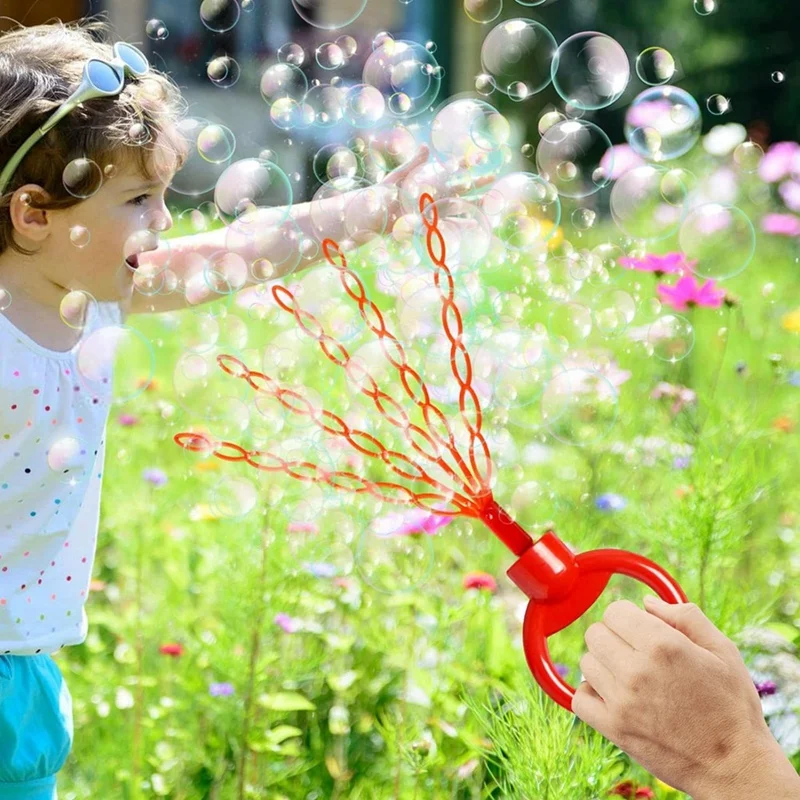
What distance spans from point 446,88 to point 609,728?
5.71m

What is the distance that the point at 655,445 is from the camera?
2.23m

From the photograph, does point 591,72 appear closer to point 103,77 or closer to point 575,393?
point 575,393

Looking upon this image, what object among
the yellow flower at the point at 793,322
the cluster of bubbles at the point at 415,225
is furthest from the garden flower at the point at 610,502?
the yellow flower at the point at 793,322

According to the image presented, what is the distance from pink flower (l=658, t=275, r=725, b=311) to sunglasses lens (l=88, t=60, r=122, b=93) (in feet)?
3.35

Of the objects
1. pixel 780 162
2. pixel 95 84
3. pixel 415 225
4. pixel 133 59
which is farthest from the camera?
pixel 780 162

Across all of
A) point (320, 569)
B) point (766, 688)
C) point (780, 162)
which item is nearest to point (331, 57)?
point (320, 569)

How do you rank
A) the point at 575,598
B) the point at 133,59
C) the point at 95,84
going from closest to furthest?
the point at 575,598 < the point at 95,84 < the point at 133,59

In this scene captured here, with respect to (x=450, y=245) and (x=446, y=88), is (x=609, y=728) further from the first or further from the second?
(x=446, y=88)

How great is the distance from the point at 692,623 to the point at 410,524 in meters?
0.74

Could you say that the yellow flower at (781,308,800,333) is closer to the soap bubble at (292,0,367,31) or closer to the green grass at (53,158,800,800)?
the green grass at (53,158,800,800)

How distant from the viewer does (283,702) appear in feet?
5.83

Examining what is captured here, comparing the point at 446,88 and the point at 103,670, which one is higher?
the point at 103,670

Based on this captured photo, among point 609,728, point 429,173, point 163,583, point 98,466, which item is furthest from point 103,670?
point 609,728

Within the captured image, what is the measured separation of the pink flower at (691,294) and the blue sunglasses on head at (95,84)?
0.99m
